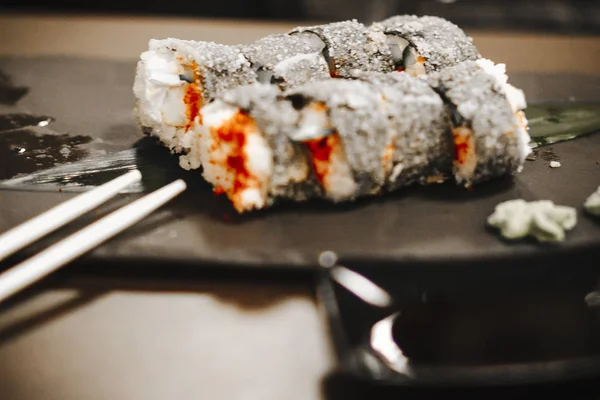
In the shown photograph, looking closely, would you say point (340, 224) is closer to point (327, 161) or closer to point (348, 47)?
point (327, 161)

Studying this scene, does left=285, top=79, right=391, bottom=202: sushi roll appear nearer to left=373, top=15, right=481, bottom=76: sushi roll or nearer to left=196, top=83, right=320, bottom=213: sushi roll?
left=196, top=83, right=320, bottom=213: sushi roll

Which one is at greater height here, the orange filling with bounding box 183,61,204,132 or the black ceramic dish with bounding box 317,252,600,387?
the orange filling with bounding box 183,61,204,132

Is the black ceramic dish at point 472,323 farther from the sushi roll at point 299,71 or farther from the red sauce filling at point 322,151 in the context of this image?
the sushi roll at point 299,71

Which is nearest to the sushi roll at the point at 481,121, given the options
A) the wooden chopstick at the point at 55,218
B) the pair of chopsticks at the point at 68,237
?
the pair of chopsticks at the point at 68,237

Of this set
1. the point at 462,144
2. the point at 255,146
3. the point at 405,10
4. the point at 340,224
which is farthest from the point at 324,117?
the point at 405,10

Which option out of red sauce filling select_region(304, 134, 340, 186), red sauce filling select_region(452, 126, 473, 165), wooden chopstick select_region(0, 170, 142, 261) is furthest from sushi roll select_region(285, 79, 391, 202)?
wooden chopstick select_region(0, 170, 142, 261)

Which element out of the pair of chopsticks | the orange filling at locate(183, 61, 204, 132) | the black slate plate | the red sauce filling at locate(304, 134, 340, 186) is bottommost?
the black slate plate

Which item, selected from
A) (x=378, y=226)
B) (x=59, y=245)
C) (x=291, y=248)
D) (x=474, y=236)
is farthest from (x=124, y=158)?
(x=474, y=236)
